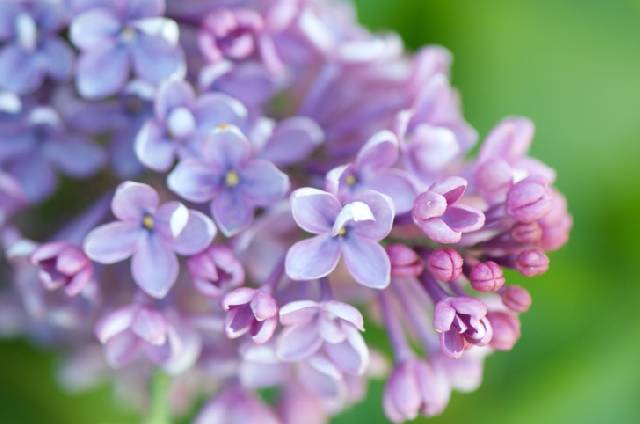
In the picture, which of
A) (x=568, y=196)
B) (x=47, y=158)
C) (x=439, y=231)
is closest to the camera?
(x=439, y=231)

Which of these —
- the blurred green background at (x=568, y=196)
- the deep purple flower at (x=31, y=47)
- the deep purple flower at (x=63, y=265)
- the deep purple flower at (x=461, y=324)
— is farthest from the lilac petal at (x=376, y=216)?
the blurred green background at (x=568, y=196)

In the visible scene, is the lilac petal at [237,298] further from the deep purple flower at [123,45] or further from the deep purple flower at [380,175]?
the deep purple flower at [123,45]

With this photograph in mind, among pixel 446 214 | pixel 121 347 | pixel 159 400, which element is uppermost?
pixel 446 214

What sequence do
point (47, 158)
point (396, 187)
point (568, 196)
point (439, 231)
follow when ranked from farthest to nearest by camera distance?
point (568, 196)
point (47, 158)
point (396, 187)
point (439, 231)

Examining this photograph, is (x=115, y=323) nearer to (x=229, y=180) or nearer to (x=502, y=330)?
(x=229, y=180)

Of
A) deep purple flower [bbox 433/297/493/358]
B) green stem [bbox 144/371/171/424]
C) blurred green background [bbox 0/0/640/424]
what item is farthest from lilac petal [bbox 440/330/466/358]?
blurred green background [bbox 0/0/640/424]

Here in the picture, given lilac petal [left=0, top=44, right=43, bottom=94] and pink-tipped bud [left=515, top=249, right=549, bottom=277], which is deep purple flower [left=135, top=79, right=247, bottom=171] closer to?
lilac petal [left=0, top=44, right=43, bottom=94]

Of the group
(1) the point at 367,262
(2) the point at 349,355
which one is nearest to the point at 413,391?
(2) the point at 349,355
